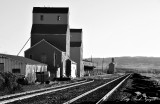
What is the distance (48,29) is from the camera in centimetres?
6388

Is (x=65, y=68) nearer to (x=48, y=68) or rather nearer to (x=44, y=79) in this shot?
(x=48, y=68)

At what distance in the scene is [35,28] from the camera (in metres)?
63.8

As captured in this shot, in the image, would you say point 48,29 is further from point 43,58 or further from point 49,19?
point 43,58

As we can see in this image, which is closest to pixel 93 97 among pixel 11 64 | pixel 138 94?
pixel 138 94

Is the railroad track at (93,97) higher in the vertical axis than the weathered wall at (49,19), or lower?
lower

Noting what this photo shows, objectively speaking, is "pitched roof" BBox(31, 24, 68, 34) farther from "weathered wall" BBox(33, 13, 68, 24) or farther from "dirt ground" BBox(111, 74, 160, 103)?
"dirt ground" BBox(111, 74, 160, 103)

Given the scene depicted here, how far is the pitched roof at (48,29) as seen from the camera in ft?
208

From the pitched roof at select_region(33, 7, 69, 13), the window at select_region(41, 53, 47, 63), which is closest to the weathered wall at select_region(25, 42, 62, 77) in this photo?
the window at select_region(41, 53, 47, 63)

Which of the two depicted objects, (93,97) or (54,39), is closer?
(93,97)

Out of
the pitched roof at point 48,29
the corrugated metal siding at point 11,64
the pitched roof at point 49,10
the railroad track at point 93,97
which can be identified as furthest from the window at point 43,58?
the railroad track at point 93,97

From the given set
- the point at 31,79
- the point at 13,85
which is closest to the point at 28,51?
the point at 31,79

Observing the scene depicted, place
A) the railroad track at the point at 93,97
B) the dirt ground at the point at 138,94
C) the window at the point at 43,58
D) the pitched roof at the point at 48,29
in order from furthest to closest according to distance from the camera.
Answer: the pitched roof at the point at 48,29, the window at the point at 43,58, the dirt ground at the point at 138,94, the railroad track at the point at 93,97

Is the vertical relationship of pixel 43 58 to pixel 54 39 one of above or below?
below

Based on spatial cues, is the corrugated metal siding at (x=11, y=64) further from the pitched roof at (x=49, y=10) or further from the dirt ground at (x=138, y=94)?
the pitched roof at (x=49, y=10)
